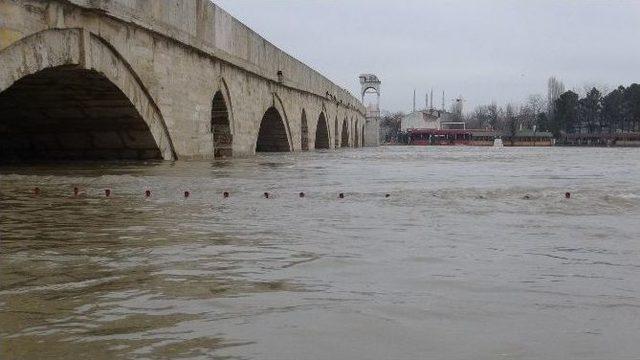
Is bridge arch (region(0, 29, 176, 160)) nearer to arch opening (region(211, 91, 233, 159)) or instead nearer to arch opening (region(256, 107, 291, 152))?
arch opening (region(211, 91, 233, 159))

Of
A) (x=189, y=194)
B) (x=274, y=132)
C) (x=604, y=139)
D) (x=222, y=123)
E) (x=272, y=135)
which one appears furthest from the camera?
(x=604, y=139)

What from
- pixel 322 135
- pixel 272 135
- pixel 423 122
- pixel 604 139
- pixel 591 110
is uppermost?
pixel 591 110

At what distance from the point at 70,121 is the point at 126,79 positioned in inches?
85.6

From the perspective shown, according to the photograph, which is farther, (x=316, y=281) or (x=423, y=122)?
(x=423, y=122)

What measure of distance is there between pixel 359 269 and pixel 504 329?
3.41 feet

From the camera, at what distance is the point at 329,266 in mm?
3244

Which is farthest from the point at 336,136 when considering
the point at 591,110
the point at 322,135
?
the point at 591,110

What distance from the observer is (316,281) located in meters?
2.93

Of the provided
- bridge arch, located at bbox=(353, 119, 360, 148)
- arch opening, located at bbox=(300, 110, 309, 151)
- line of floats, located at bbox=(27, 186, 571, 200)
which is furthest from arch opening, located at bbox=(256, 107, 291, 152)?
bridge arch, located at bbox=(353, 119, 360, 148)

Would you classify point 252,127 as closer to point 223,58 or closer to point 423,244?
point 223,58

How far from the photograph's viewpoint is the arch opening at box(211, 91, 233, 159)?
56.9 ft

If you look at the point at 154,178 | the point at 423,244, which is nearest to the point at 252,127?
the point at 154,178

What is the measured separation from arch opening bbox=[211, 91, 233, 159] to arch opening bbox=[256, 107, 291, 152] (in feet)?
22.2

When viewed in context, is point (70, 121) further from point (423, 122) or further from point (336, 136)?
point (423, 122)
